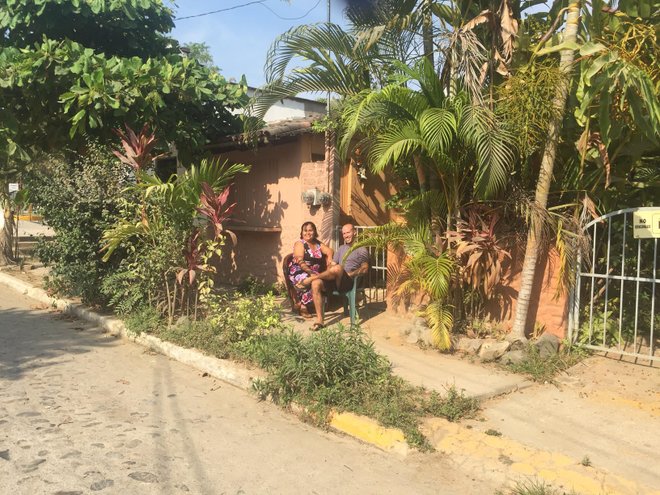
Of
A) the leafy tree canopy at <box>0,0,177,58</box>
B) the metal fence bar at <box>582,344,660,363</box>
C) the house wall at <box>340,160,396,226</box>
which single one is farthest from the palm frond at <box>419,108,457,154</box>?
the leafy tree canopy at <box>0,0,177,58</box>

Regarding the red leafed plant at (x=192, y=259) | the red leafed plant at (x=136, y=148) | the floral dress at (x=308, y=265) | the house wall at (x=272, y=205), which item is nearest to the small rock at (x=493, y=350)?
the floral dress at (x=308, y=265)

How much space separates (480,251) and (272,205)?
4480 millimetres

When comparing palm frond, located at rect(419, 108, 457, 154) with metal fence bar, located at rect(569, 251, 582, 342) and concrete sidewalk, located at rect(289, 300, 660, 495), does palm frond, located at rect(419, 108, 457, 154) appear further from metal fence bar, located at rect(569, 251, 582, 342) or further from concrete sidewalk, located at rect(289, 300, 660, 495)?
concrete sidewalk, located at rect(289, 300, 660, 495)

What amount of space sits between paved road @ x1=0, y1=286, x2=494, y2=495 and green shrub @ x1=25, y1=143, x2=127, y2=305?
7.93 ft

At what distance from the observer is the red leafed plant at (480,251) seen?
619 cm

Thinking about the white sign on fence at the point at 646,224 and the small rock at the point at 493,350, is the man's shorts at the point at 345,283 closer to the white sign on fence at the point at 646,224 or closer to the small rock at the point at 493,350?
the small rock at the point at 493,350

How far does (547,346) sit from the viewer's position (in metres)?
5.89

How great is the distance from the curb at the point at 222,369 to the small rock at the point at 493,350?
199cm

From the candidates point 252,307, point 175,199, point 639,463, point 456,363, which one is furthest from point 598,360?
point 175,199

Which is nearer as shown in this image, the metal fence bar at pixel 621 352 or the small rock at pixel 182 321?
the metal fence bar at pixel 621 352

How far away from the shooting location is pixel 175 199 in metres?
7.36

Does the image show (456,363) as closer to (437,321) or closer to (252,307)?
(437,321)

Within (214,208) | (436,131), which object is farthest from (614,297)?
(214,208)

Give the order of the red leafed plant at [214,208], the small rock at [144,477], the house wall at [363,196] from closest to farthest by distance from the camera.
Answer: the small rock at [144,477] < the red leafed plant at [214,208] < the house wall at [363,196]
